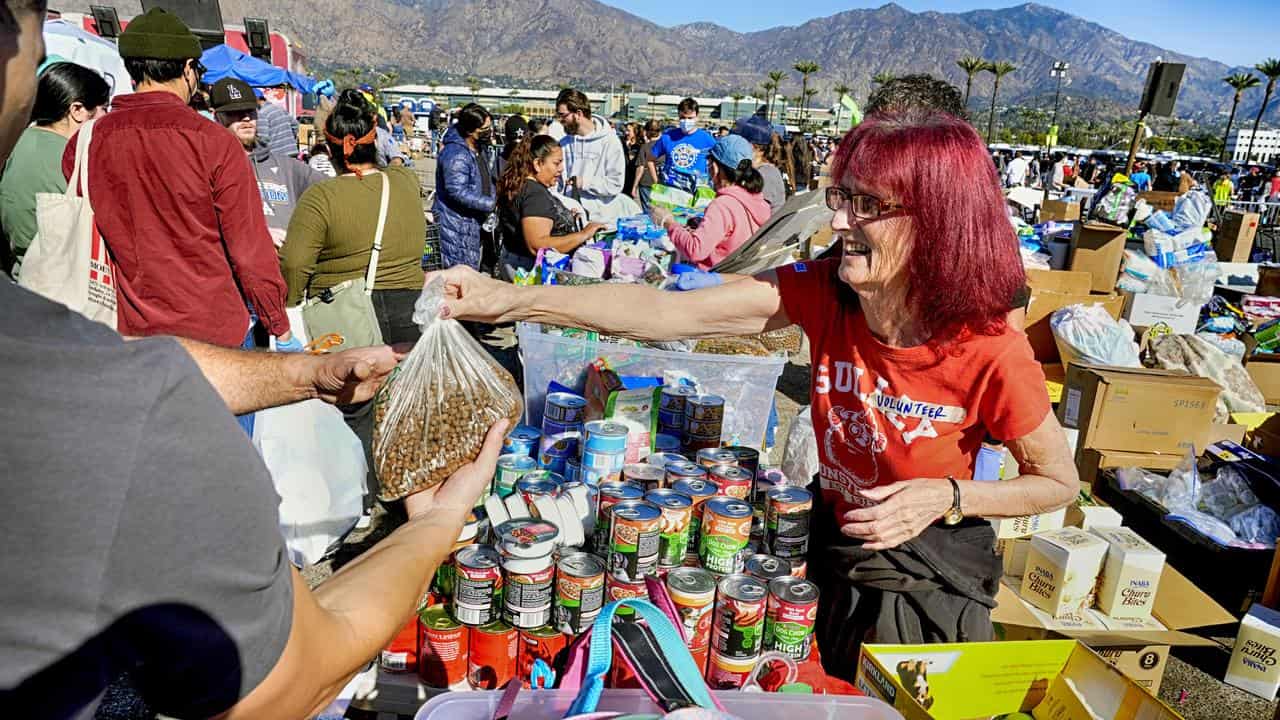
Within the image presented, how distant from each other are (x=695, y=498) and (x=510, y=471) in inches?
28.9

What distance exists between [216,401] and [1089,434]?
5.36 m

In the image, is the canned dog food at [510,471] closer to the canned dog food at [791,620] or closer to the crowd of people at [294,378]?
the crowd of people at [294,378]

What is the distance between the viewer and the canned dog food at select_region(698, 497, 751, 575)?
6.85 feet

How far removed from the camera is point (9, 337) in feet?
2.13

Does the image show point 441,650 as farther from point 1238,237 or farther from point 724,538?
point 1238,237

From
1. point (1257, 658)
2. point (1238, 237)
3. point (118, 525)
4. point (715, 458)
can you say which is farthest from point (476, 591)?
point (1238, 237)

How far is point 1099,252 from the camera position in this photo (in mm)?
7367

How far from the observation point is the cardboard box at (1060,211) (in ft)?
35.6

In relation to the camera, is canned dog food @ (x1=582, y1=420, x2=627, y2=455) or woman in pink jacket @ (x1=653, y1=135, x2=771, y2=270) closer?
canned dog food @ (x1=582, y1=420, x2=627, y2=455)

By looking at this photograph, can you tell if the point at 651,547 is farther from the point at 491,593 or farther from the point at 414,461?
the point at 414,461

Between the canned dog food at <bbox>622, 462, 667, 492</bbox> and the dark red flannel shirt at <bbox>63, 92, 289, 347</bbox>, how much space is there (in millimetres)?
1717

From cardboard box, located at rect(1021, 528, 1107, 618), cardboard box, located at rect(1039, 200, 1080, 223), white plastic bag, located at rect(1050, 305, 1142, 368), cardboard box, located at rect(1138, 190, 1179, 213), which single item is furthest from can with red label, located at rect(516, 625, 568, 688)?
cardboard box, located at rect(1138, 190, 1179, 213)

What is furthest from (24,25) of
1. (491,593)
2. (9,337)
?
(491,593)

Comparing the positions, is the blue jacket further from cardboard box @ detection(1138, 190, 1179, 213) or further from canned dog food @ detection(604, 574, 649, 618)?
cardboard box @ detection(1138, 190, 1179, 213)
